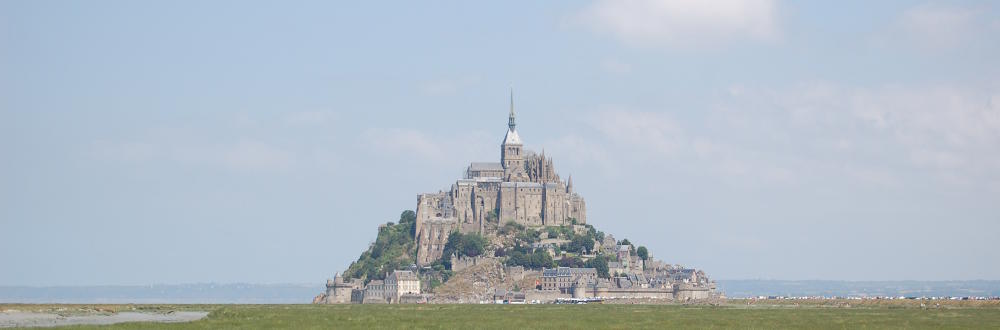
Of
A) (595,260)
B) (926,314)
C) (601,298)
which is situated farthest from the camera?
(595,260)

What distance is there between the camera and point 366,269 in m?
196

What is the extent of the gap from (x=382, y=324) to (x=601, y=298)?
83.2 metres

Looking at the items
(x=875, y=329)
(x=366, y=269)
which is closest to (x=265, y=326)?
(x=875, y=329)

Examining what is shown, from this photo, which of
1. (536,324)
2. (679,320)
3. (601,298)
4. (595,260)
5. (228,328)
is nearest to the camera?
(228,328)

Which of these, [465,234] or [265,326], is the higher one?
[465,234]

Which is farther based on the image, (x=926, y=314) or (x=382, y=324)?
(x=926, y=314)

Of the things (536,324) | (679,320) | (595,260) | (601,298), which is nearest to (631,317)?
(679,320)

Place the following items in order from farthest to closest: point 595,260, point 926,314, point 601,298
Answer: point 595,260, point 601,298, point 926,314

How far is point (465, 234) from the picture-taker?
197m

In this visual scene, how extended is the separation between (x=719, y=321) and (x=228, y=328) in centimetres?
3373

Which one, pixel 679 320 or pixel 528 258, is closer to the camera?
pixel 679 320

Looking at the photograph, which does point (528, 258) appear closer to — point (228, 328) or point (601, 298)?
point (601, 298)

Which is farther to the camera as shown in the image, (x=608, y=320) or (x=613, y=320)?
(x=613, y=320)

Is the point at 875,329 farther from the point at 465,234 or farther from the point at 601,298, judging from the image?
the point at 465,234
